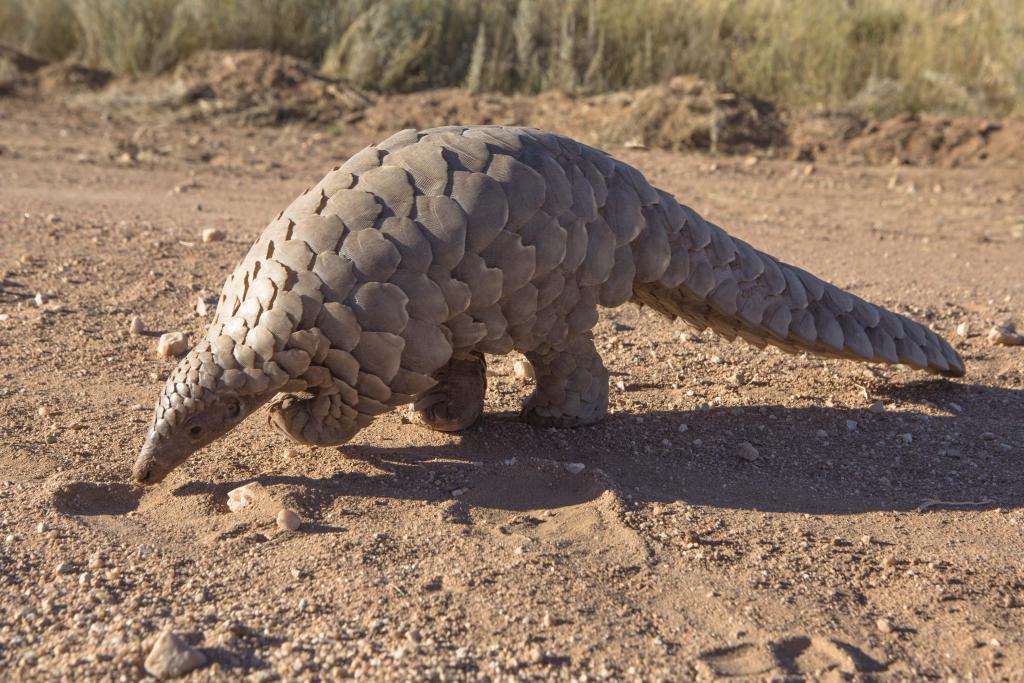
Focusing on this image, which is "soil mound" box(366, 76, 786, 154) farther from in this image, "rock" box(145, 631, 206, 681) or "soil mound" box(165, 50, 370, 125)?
"rock" box(145, 631, 206, 681)

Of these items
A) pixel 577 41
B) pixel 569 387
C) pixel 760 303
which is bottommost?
pixel 569 387

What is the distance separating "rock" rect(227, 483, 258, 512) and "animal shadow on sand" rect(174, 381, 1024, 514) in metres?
0.08

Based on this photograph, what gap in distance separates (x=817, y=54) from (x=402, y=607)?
10.1 meters

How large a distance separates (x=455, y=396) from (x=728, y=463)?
109 cm

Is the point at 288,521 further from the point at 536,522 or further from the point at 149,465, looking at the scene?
the point at 536,522

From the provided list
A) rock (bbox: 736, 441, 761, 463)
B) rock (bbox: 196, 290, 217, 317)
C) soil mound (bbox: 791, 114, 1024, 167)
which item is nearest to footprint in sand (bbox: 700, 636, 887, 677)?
rock (bbox: 736, 441, 761, 463)

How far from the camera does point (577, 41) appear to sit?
12.1 metres

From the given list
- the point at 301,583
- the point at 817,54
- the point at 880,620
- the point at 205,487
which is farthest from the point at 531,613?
the point at 817,54

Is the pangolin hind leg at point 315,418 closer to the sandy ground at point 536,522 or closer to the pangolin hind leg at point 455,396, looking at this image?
the sandy ground at point 536,522

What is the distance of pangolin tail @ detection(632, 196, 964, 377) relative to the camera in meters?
4.30

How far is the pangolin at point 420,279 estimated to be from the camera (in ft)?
11.6

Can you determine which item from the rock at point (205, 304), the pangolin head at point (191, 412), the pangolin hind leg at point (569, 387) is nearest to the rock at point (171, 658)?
the pangolin head at point (191, 412)

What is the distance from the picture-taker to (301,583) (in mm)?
3324

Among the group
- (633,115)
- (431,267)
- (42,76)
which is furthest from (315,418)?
(42,76)
